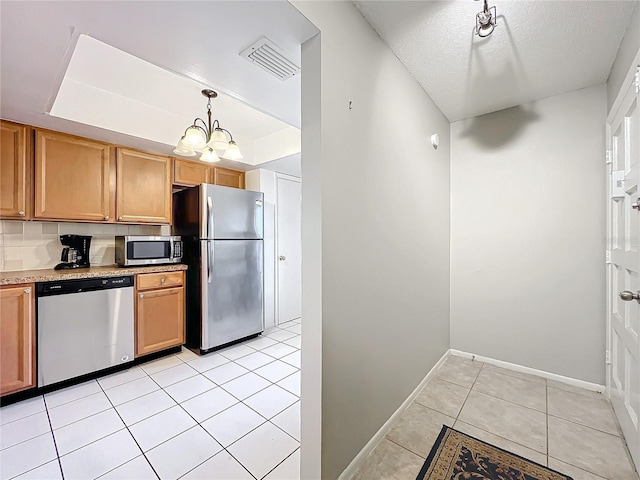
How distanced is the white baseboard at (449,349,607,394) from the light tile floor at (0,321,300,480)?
1.76 m

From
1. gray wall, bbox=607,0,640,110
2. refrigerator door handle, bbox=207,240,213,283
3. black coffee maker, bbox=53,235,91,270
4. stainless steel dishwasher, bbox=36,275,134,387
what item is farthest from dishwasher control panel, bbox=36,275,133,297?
gray wall, bbox=607,0,640,110

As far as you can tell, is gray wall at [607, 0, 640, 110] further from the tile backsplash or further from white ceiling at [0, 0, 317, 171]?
the tile backsplash

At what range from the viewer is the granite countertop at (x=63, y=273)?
2.08 meters

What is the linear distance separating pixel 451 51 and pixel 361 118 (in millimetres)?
874

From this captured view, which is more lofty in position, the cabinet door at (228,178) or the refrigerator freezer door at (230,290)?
the cabinet door at (228,178)

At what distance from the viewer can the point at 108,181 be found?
8.79 ft

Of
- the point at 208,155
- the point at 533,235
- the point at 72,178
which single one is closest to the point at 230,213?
the point at 208,155

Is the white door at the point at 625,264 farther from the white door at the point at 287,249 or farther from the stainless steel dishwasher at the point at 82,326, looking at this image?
the stainless steel dishwasher at the point at 82,326

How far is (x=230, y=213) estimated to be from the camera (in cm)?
318

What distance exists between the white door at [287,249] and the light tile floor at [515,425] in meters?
2.32

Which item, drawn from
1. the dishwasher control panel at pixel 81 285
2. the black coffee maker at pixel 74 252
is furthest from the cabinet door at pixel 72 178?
the dishwasher control panel at pixel 81 285

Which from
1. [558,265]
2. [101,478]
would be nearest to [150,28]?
[101,478]

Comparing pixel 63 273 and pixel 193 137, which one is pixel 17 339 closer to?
pixel 63 273

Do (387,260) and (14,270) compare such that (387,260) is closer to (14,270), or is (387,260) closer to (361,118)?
(361,118)
